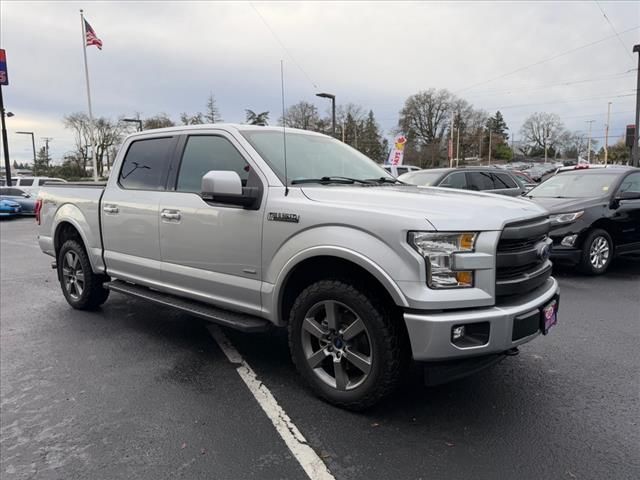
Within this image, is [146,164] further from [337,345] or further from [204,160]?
[337,345]

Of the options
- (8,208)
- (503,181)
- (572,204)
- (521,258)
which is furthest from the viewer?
(8,208)

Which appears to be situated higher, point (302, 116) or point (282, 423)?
point (302, 116)

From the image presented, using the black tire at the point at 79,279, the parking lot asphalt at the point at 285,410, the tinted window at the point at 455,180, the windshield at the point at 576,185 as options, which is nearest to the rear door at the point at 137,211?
the black tire at the point at 79,279

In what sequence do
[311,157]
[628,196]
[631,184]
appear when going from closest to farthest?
[311,157], [628,196], [631,184]

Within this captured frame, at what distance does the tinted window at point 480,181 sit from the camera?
11095 millimetres

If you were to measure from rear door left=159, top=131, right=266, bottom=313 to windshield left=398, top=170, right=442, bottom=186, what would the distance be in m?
6.68

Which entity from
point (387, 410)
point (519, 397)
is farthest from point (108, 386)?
point (519, 397)

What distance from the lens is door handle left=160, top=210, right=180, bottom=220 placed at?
4.22 metres

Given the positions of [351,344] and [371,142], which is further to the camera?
[371,142]

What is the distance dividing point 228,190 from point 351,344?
1.37 metres

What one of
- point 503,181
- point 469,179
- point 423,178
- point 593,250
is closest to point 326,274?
point 593,250

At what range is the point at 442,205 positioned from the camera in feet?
10.1

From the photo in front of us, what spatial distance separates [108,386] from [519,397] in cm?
310

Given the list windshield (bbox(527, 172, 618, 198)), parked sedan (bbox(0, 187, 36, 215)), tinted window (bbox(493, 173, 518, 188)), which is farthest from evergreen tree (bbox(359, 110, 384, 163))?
windshield (bbox(527, 172, 618, 198))
